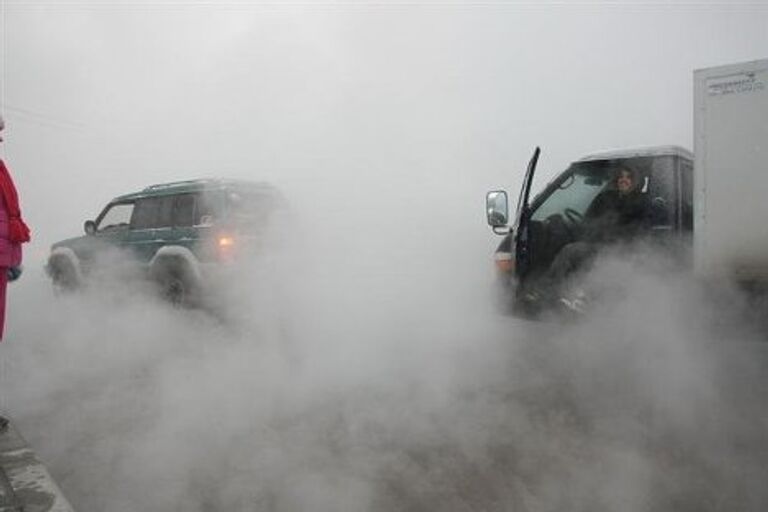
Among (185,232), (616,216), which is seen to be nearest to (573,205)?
(616,216)

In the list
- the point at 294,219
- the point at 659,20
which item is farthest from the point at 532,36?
the point at 294,219

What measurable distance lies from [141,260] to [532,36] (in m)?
4.30

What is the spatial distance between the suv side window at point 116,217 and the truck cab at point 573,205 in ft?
13.6

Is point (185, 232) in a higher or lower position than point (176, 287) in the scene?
higher

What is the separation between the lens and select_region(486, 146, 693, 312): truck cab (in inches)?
160

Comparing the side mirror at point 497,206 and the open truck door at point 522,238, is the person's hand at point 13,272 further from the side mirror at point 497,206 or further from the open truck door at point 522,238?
the open truck door at point 522,238

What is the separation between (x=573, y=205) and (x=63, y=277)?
18.1ft

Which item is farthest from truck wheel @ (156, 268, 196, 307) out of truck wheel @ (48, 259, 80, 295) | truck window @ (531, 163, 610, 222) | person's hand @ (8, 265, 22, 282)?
truck window @ (531, 163, 610, 222)

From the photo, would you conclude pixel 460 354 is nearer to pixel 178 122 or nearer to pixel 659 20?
pixel 659 20

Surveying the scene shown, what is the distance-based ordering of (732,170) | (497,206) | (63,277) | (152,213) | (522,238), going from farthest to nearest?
(63,277)
(152,213)
(522,238)
(497,206)
(732,170)

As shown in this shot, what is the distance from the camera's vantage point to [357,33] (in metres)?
6.62

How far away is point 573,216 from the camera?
14.1ft

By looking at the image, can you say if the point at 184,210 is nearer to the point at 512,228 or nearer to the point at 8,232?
the point at 8,232

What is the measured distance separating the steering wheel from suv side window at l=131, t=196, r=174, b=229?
12.1 ft
